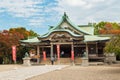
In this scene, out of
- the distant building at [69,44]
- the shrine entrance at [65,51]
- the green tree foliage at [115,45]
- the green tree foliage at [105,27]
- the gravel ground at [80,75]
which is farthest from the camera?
the green tree foliage at [105,27]

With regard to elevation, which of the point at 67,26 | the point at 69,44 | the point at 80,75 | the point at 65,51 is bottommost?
the point at 80,75

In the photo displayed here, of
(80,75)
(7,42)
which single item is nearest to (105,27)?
(7,42)

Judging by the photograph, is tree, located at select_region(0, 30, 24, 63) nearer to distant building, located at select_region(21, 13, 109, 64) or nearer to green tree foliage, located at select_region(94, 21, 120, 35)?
distant building, located at select_region(21, 13, 109, 64)

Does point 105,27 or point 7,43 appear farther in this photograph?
point 105,27

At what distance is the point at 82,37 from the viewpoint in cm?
4300

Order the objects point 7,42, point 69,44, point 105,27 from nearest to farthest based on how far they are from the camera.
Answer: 1. point 69,44
2. point 7,42
3. point 105,27

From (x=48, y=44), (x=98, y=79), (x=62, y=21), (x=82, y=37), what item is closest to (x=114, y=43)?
(x=98, y=79)

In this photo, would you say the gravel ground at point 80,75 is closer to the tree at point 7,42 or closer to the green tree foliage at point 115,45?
the green tree foliage at point 115,45

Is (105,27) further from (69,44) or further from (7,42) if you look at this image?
(7,42)

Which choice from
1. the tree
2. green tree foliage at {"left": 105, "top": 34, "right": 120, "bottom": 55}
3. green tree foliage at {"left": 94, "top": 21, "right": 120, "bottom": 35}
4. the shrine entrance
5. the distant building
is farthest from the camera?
green tree foliage at {"left": 94, "top": 21, "right": 120, "bottom": 35}

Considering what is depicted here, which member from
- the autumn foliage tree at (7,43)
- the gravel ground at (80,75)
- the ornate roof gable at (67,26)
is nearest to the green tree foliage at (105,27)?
the ornate roof gable at (67,26)

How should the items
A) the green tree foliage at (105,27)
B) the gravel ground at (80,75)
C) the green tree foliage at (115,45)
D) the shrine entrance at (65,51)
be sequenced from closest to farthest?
the gravel ground at (80,75) → the green tree foliage at (115,45) → the shrine entrance at (65,51) → the green tree foliage at (105,27)

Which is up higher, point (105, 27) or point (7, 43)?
point (105, 27)

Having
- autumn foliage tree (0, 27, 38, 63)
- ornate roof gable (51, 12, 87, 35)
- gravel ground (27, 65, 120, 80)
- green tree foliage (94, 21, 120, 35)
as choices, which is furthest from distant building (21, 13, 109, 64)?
gravel ground (27, 65, 120, 80)
